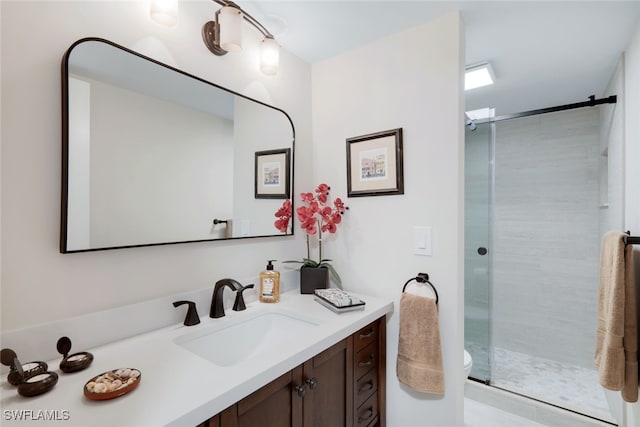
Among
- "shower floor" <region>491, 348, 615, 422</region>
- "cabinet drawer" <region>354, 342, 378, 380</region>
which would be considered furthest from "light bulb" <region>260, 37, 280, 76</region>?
"shower floor" <region>491, 348, 615, 422</region>

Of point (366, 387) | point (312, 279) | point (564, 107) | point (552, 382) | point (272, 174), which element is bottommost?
point (552, 382)

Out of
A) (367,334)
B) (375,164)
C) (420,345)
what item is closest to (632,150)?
(375,164)

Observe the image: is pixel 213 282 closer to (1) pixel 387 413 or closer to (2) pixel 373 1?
(1) pixel 387 413

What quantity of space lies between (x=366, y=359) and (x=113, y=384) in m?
1.03

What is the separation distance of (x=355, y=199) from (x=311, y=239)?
0.40m

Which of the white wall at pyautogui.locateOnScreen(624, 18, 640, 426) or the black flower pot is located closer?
the white wall at pyautogui.locateOnScreen(624, 18, 640, 426)

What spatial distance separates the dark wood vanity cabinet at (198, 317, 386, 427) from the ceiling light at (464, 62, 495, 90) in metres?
1.63

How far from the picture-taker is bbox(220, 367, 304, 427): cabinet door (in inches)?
31.4

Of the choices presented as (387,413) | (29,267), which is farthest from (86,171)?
(387,413)

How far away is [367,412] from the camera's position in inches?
56.4

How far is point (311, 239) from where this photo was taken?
6.18 ft

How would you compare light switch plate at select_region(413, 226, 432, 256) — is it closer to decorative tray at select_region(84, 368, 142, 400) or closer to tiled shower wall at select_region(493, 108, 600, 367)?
decorative tray at select_region(84, 368, 142, 400)

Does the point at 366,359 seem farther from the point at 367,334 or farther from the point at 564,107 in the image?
the point at 564,107

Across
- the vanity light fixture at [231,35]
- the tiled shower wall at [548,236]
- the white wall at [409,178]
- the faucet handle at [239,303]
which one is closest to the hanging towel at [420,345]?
the white wall at [409,178]
